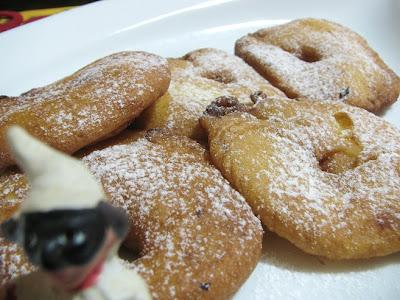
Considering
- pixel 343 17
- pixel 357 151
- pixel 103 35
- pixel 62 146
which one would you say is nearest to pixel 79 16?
pixel 103 35

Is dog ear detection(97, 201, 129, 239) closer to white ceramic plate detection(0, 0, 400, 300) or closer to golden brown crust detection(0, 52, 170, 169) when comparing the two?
golden brown crust detection(0, 52, 170, 169)

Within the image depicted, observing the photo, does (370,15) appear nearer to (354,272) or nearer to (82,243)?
(354,272)

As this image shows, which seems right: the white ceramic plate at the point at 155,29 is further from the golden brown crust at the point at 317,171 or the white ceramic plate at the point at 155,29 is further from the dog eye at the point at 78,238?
the dog eye at the point at 78,238

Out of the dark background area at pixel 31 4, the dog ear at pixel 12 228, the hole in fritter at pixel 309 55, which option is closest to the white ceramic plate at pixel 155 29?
the hole in fritter at pixel 309 55

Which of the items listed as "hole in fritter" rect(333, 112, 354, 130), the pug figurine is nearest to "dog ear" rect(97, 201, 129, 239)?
the pug figurine

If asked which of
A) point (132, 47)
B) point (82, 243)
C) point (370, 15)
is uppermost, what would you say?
point (82, 243)

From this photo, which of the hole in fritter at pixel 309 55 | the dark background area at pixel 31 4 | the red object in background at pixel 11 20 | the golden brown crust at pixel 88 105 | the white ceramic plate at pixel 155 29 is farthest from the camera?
the dark background area at pixel 31 4
